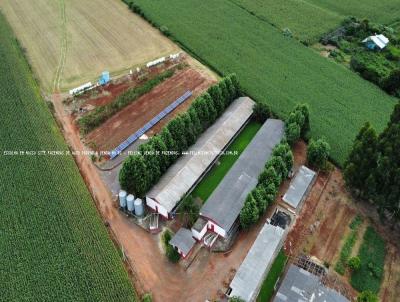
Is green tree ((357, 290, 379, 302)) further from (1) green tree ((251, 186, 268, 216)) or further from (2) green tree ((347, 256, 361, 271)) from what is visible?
(1) green tree ((251, 186, 268, 216))

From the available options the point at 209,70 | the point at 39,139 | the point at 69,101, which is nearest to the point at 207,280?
the point at 39,139

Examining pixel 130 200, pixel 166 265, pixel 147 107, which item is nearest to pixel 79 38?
pixel 147 107

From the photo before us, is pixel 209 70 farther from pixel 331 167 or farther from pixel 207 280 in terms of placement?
pixel 207 280

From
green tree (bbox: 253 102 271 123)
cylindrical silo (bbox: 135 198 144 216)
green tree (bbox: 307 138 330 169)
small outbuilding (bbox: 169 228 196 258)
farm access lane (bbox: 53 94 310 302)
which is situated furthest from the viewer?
green tree (bbox: 253 102 271 123)

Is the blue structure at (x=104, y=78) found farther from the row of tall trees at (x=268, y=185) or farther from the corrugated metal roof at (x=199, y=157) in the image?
the row of tall trees at (x=268, y=185)

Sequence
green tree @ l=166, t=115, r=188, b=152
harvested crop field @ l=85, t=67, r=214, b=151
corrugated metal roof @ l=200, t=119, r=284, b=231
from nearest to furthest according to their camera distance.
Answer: corrugated metal roof @ l=200, t=119, r=284, b=231 → green tree @ l=166, t=115, r=188, b=152 → harvested crop field @ l=85, t=67, r=214, b=151

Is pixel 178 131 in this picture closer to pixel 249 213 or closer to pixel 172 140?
pixel 172 140

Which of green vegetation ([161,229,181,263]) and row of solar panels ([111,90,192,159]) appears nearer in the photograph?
green vegetation ([161,229,181,263])

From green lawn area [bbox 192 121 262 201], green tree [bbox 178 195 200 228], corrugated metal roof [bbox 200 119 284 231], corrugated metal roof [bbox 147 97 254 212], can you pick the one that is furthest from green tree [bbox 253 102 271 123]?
green tree [bbox 178 195 200 228]
